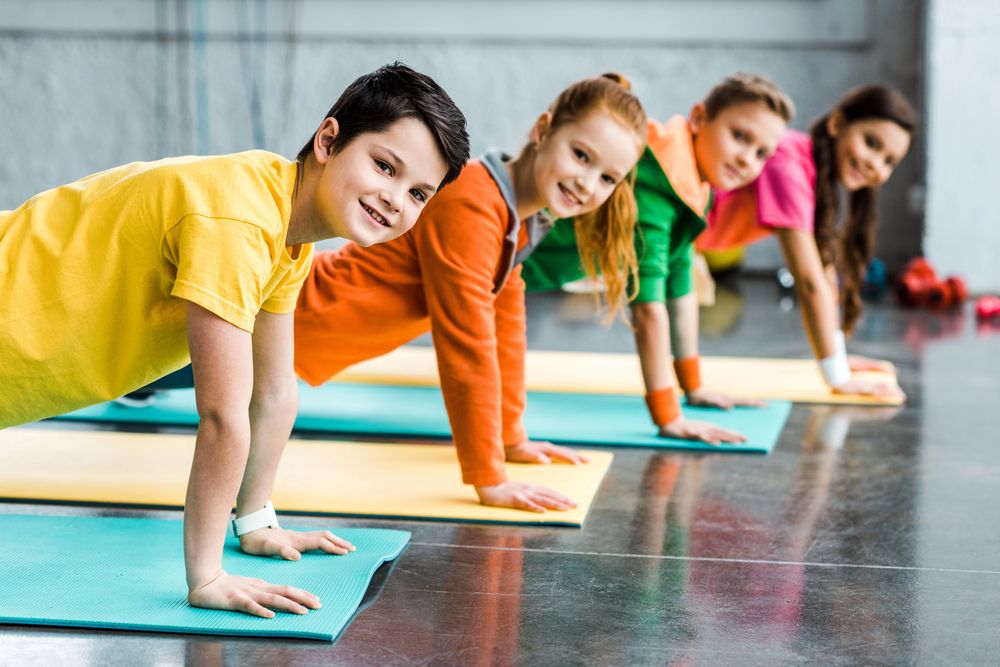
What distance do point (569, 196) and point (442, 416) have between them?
81 cm

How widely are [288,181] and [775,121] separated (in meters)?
1.35

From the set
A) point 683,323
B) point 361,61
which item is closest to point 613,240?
point 683,323

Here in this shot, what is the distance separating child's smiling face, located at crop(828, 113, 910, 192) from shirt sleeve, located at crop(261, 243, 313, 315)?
1688mm

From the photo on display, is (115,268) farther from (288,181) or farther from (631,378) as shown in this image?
(631,378)

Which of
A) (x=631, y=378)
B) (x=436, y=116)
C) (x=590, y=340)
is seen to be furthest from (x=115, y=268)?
(x=590, y=340)

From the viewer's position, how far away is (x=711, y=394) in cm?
272

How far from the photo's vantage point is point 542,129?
77.0 inches

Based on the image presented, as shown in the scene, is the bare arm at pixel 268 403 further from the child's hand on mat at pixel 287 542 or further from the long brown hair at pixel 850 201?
the long brown hair at pixel 850 201

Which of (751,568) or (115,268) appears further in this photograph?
(751,568)

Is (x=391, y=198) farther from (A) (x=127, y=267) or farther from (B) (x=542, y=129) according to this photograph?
(B) (x=542, y=129)

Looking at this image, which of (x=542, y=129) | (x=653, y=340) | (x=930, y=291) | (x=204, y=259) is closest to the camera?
(x=204, y=259)

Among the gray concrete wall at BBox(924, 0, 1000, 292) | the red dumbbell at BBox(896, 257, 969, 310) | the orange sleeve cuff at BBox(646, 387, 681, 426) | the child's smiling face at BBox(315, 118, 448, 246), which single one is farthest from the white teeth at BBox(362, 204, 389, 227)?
the gray concrete wall at BBox(924, 0, 1000, 292)

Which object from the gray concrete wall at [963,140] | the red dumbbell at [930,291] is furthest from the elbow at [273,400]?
the gray concrete wall at [963,140]

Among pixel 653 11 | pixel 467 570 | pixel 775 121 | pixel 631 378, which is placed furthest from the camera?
pixel 653 11
